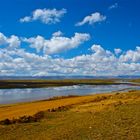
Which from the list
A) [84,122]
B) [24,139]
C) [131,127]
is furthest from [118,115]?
[24,139]

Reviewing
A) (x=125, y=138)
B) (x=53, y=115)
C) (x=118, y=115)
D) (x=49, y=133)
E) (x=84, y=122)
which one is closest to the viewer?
(x=125, y=138)

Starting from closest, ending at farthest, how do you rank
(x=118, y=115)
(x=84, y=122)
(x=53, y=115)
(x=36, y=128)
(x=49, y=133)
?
(x=49, y=133) < (x=36, y=128) < (x=84, y=122) < (x=118, y=115) < (x=53, y=115)

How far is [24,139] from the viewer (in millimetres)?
16453

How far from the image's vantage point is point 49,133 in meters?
17.5

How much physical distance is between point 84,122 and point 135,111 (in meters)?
4.89

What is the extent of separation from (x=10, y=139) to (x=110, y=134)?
482 cm

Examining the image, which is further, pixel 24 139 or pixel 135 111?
pixel 135 111

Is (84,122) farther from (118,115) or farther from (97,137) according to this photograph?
(97,137)

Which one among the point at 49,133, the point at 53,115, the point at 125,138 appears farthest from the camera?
the point at 53,115

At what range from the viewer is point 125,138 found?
15648 mm

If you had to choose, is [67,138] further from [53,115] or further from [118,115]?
[53,115]

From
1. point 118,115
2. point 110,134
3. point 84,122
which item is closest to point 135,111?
point 118,115

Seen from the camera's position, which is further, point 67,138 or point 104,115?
point 104,115

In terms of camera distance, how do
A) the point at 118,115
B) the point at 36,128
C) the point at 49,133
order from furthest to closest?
the point at 118,115
the point at 36,128
the point at 49,133
